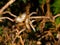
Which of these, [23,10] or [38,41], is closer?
[38,41]

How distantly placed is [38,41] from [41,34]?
5cm

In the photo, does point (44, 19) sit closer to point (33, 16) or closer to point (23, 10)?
point (33, 16)

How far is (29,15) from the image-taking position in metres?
1.44

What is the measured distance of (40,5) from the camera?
4.81 feet

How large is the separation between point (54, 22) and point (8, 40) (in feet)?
1.10

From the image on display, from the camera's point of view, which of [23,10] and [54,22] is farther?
[23,10]

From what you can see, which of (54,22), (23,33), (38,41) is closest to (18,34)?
(23,33)

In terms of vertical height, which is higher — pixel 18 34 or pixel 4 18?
pixel 4 18

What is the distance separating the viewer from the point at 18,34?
54.3 inches

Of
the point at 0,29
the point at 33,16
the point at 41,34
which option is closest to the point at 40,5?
the point at 33,16

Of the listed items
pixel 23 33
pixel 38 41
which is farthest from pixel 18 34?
pixel 38 41

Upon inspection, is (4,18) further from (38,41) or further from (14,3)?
(38,41)

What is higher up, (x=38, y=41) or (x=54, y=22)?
(x=54, y=22)

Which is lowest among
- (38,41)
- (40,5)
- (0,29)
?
(38,41)
